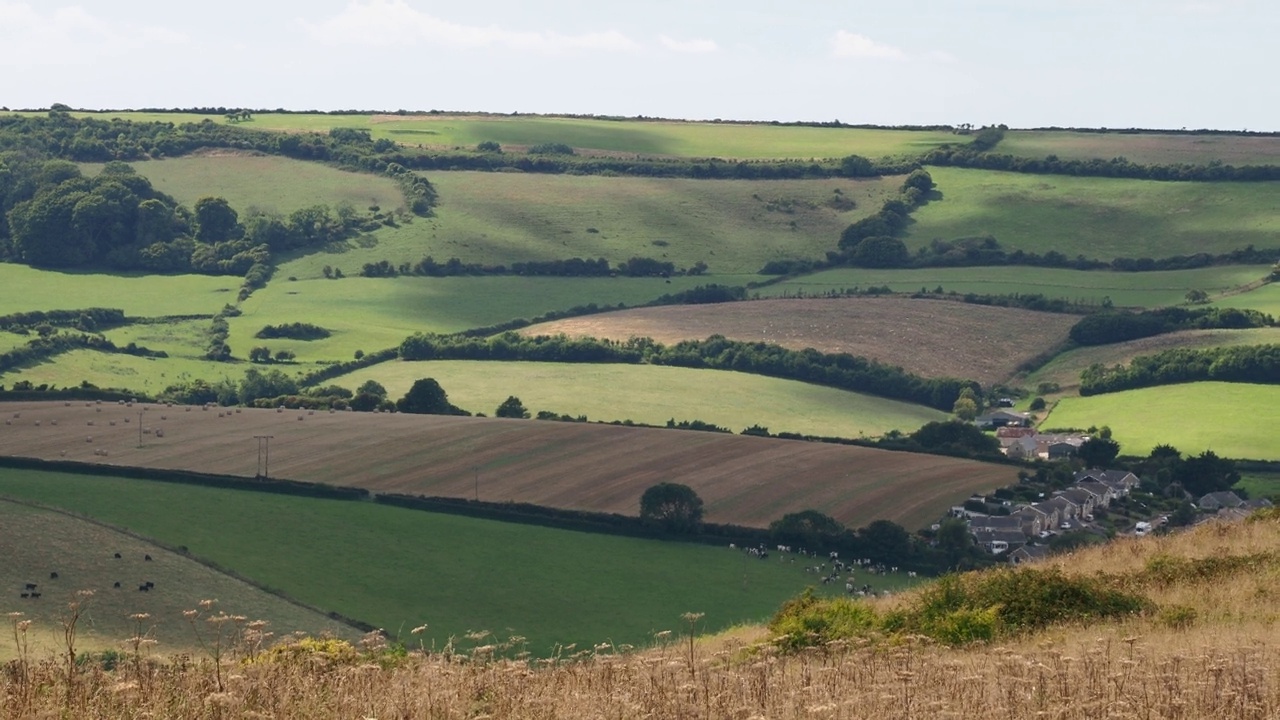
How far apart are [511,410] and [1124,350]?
52153 mm

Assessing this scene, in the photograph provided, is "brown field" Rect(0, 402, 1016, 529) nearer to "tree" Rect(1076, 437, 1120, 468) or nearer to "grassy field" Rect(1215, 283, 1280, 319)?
"tree" Rect(1076, 437, 1120, 468)

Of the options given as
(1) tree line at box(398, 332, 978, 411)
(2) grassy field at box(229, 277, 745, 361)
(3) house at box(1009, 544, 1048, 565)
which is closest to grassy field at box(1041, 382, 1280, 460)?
(1) tree line at box(398, 332, 978, 411)

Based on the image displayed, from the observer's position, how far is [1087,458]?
97.1m

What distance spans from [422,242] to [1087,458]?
84.6 meters

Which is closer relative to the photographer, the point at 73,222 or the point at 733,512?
the point at 733,512

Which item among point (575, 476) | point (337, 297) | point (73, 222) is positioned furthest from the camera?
point (73, 222)

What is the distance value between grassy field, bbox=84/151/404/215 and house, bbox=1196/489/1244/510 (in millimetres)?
108218

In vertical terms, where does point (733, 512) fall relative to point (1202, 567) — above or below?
below

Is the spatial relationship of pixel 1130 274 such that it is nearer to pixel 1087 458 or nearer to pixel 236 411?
pixel 1087 458

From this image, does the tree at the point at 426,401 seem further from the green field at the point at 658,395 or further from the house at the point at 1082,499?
the house at the point at 1082,499

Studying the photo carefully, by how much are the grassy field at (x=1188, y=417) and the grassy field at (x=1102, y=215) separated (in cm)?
5007

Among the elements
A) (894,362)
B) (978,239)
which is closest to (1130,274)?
(978,239)

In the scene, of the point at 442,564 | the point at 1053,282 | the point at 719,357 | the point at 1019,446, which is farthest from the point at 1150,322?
the point at 442,564

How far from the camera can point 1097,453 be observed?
97562mm
